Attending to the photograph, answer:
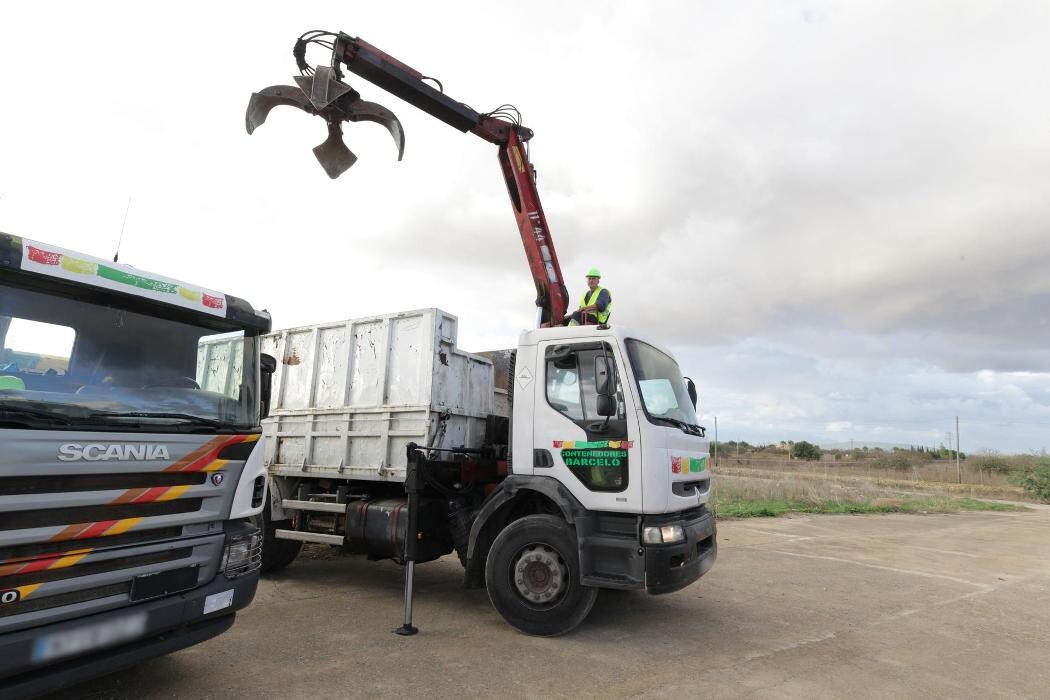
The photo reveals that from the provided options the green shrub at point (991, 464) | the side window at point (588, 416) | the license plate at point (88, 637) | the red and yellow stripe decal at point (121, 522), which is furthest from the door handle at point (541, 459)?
the green shrub at point (991, 464)

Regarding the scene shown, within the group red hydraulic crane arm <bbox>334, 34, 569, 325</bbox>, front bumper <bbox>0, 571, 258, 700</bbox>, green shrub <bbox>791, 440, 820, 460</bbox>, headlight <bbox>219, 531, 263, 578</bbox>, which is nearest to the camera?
front bumper <bbox>0, 571, 258, 700</bbox>

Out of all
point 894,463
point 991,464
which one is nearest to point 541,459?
point 991,464

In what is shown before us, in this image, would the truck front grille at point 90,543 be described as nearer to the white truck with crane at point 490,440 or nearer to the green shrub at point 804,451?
the white truck with crane at point 490,440

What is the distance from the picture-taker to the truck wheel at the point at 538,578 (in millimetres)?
5016

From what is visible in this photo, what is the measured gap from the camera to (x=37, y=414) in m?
2.97

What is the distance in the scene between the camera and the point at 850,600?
22.8 ft

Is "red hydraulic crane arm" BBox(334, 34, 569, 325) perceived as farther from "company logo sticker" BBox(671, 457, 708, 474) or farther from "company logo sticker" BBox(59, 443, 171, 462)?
"company logo sticker" BBox(59, 443, 171, 462)

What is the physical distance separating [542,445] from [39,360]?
3.62 metres

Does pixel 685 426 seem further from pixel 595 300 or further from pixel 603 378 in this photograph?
pixel 595 300

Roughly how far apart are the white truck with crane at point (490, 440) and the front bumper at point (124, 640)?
1842 millimetres

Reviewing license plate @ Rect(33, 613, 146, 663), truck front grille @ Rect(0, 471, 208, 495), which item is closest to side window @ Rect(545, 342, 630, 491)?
truck front grille @ Rect(0, 471, 208, 495)

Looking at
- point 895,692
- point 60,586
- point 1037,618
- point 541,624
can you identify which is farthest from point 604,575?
point 1037,618

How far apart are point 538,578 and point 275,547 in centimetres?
355

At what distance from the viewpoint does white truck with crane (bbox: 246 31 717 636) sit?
4.98 metres
